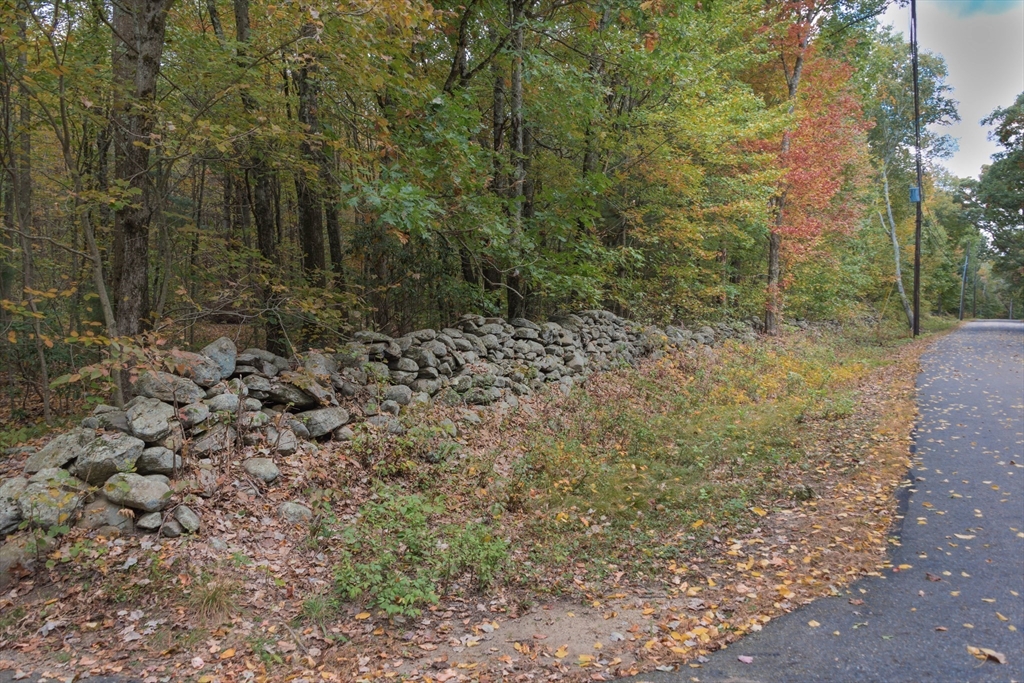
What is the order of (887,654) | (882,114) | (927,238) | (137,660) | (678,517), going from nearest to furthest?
(887,654) → (137,660) → (678,517) → (882,114) → (927,238)

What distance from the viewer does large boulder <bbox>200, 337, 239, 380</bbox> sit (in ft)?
19.2

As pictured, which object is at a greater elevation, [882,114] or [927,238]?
[882,114]

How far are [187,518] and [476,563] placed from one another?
235 cm

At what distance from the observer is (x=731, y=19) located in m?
12.8

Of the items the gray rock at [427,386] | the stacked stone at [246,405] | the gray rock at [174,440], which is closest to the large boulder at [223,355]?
the stacked stone at [246,405]

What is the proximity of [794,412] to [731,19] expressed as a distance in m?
9.18

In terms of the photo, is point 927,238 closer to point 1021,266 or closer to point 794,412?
point 1021,266

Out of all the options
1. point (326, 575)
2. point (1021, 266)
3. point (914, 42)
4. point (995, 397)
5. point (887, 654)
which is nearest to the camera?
point (887, 654)

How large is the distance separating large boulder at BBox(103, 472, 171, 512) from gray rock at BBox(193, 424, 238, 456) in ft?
1.90

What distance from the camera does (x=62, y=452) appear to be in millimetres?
4668

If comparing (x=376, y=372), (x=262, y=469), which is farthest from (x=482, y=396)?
(x=262, y=469)

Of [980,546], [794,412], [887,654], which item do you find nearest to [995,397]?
[794,412]

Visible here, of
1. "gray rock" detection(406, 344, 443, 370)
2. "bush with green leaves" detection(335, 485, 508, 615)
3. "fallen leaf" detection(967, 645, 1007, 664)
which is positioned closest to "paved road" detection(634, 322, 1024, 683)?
"fallen leaf" detection(967, 645, 1007, 664)

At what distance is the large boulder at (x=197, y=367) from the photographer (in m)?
5.27
